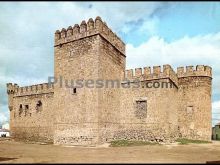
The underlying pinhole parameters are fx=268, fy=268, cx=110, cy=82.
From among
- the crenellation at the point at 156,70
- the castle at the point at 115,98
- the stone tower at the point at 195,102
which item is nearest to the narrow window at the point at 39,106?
the castle at the point at 115,98

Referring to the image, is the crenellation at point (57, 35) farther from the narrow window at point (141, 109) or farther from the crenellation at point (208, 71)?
the crenellation at point (208, 71)

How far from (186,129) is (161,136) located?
348cm

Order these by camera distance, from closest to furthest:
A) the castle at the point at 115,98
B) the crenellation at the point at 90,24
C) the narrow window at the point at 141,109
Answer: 1. the castle at the point at 115,98
2. the crenellation at the point at 90,24
3. the narrow window at the point at 141,109

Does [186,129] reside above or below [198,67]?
below

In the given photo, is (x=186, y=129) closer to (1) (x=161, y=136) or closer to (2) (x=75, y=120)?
(1) (x=161, y=136)

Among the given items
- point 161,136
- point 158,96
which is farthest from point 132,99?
point 161,136

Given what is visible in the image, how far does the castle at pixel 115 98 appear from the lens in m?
16.1

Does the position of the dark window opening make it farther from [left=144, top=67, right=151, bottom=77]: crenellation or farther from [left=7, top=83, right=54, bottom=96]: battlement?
[left=144, top=67, right=151, bottom=77]: crenellation

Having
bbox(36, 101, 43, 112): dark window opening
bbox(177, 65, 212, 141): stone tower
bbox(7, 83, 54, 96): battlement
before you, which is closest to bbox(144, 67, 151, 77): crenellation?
bbox(177, 65, 212, 141): stone tower

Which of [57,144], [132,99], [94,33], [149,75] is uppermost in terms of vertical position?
[94,33]

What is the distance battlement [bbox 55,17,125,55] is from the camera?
53.8 ft

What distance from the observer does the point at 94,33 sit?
16328mm

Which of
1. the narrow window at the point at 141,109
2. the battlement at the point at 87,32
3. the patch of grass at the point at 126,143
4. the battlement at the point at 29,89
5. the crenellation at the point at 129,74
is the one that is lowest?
the patch of grass at the point at 126,143

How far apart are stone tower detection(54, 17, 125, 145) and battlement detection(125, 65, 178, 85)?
3.26 ft
